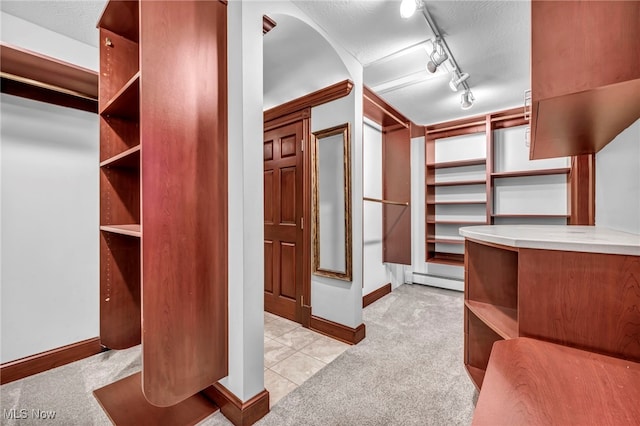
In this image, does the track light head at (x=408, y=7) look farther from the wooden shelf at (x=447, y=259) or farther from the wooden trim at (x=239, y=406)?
the wooden shelf at (x=447, y=259)

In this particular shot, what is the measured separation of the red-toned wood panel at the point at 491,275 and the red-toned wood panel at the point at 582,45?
0.75m

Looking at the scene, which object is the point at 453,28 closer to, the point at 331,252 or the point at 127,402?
the point at 331,252

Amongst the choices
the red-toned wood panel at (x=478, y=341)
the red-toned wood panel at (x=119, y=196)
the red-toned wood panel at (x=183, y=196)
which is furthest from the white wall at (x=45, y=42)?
the red-toned wood panel at (x=478, y=341)

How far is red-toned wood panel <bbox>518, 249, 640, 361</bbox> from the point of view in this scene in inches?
33.0

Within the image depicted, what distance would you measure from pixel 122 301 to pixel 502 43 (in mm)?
3556

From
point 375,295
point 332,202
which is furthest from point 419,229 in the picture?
point 332,202

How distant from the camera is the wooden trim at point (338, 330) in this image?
7.98 feet

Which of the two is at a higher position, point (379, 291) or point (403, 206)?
point (403, 206)

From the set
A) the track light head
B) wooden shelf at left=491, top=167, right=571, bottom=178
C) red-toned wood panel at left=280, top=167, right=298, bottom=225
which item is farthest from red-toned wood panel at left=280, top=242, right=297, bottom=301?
wooden shelf at left=491, top=167, right=571, bottom=178

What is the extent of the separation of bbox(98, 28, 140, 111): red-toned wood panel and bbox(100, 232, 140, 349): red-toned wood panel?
92cm

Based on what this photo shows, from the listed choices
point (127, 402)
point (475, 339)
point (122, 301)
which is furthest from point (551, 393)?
point (122, 301)

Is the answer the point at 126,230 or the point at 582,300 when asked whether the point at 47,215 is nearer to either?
the point at 126,230

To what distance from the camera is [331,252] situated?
2617 mm

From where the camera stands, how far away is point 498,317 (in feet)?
4.06
